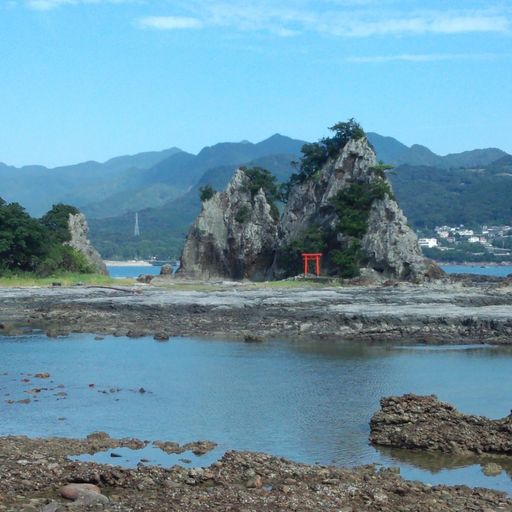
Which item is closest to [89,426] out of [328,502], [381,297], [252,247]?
[328,502]

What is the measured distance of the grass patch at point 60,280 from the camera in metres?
75.4

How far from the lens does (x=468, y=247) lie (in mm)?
185125

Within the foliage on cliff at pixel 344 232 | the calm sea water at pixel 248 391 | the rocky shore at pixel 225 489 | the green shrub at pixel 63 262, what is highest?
the foliage on cliff at pixel 344 232

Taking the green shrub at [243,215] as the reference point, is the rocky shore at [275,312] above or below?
below

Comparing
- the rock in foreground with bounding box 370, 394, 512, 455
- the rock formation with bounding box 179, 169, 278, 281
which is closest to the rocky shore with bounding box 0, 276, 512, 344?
the rock formation with bounding box 179, 169, 278, 281

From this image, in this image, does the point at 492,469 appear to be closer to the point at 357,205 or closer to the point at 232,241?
the point at 357,205

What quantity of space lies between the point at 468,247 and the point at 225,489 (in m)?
172

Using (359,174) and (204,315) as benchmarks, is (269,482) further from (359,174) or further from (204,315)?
(359,174)

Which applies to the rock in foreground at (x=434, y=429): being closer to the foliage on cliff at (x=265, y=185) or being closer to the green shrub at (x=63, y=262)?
the green shrub at (x=63, y=262)

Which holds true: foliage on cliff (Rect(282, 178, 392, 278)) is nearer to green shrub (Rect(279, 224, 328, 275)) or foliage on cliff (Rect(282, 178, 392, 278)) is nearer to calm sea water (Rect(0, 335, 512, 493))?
green shrub (Rect(279, 224, 328, 275))

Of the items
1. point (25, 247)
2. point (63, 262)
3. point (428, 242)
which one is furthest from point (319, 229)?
point (428, 242)

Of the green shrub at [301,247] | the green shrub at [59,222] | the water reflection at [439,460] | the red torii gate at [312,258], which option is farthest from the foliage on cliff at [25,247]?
the water reflection at [439,460]

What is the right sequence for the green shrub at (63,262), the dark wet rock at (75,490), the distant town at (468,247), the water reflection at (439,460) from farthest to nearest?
1. the distant town at (468,247)
2. the green shrub at (63,262)
3. the water reflection at (439,460)
4. the dark wet rock at (75,490)

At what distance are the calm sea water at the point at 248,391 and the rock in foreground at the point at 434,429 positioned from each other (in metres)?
0.49
